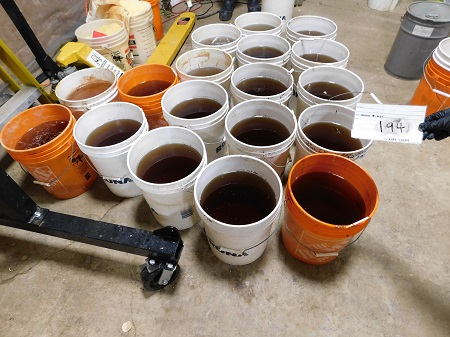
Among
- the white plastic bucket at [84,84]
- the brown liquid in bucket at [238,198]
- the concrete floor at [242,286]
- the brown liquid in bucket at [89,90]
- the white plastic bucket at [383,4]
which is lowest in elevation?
the concrete floor at [242,286]

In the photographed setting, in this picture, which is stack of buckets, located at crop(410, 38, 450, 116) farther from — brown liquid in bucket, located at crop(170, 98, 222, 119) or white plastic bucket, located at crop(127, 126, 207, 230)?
white plastic bucket, located at crop(127, 126, 207, 230)

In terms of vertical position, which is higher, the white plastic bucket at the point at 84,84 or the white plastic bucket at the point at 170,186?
the white plastic bucket at the point at 84,84

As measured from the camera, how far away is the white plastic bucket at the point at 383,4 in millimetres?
2948

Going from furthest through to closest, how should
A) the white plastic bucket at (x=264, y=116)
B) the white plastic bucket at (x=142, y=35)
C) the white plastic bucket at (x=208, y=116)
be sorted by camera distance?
1. the white plastic bucket at (x=142, y=35)
2. the white plastic bucket at (x=208, y=116)
3. the white plastic bucket at (x=264, y=116)

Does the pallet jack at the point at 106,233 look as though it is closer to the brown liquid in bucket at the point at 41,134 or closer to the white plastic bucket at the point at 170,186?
the white plastic bucket at the point at 170,186

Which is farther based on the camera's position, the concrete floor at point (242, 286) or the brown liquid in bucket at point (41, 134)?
the brown liquid in bucket at point (41, 134)

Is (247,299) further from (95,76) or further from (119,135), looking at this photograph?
(95,76)

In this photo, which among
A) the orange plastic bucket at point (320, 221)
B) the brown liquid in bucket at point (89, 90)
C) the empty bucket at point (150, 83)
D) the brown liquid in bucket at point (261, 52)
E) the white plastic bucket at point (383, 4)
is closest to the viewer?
the orange plastic bucket at point (320, 221)

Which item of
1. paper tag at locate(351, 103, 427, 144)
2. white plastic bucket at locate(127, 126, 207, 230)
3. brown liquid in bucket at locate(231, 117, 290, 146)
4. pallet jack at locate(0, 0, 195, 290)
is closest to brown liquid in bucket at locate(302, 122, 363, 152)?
brown liquid in bucket at locate(231, 117, 290, 146)

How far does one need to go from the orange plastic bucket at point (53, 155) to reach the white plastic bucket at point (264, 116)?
82 centimetres

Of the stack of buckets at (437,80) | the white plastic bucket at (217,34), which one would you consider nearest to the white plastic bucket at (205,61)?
the white plastic bucket at (217,34)

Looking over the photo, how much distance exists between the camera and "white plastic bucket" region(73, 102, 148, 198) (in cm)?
129

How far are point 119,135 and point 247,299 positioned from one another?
106 centimetres

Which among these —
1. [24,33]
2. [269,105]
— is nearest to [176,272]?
[269,105]
